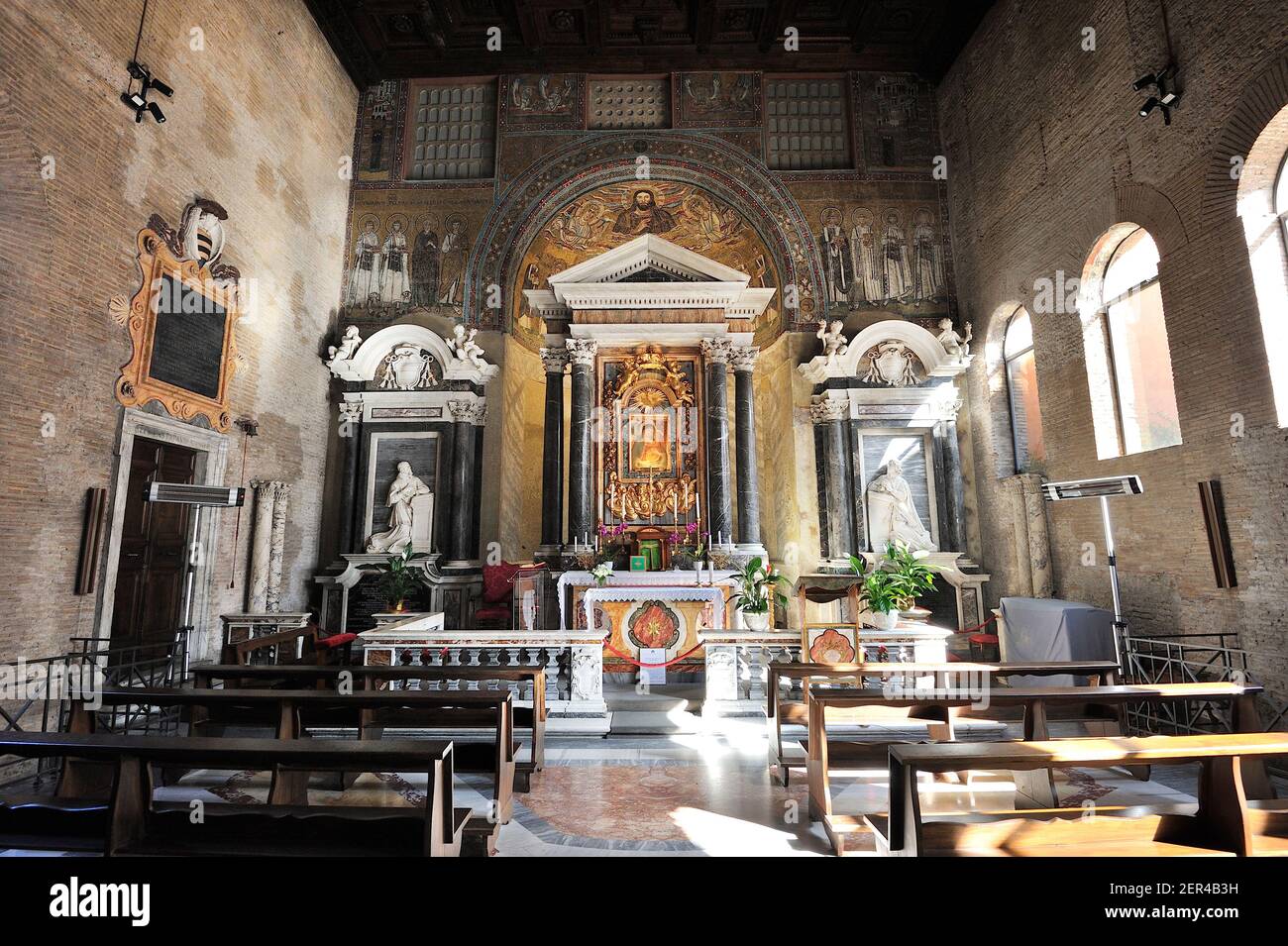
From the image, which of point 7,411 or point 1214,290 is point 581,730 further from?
point 1214,290

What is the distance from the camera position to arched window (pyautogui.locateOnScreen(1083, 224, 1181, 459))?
7.19 metres

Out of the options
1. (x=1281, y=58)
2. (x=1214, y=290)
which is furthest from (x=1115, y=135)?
(x=1214, y=290)

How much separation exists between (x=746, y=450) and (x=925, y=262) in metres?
4.89

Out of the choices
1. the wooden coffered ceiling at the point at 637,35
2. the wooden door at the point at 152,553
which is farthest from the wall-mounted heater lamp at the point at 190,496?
the wooden coffered ceiling at the point at 637,35

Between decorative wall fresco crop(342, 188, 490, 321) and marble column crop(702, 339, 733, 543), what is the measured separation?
4.73 metres

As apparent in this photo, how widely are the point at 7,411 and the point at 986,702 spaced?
782 cm

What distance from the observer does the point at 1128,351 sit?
7.69 m

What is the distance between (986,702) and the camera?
140 inches

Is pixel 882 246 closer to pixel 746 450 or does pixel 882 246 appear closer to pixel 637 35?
pixel 746 450

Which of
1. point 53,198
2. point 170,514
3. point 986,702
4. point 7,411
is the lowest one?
point 986,702

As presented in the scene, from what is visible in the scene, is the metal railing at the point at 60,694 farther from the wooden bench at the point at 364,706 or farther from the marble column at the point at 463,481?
the marble column at the point at 463,481

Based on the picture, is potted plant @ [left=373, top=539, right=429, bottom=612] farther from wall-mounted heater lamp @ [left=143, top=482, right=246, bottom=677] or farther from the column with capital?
the column with capital

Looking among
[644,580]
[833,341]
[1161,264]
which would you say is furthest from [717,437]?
[1161,264]

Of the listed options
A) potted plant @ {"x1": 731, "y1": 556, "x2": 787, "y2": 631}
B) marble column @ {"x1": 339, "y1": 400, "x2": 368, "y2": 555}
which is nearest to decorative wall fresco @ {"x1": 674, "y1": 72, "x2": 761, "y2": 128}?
marble column @ {"x1": 339, "y1": 400, "x2": 368, "y2": 555}
